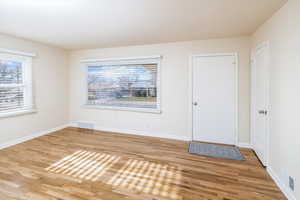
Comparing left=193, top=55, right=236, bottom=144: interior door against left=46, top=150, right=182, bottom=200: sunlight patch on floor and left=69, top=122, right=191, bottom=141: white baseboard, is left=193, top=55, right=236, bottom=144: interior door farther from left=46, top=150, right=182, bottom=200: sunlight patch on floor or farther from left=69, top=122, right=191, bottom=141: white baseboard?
left=46, top=150, right=182, bottom=200: sunlight patch on floor

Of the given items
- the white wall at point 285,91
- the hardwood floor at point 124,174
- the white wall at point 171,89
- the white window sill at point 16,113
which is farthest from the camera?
the white wall at point 171,89

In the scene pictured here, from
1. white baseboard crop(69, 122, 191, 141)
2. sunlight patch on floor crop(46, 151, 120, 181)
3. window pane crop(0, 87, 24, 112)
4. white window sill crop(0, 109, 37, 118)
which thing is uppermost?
window pane crop(0, 87, 24, 112)

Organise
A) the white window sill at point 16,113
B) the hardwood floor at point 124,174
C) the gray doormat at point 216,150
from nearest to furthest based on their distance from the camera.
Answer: the hardwood floor at point 124,174 → the gray doormat at point 216,150 → the white window sill at point 16,113

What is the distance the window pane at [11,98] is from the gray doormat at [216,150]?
160 inches

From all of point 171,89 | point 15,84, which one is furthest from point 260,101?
point 15,84

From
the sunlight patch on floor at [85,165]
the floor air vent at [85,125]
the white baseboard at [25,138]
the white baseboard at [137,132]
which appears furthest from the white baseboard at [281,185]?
the white baseboard at [25,138]

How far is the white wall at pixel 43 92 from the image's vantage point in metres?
3.49

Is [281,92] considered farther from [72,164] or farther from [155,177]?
[72,164]

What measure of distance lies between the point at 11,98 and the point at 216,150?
4656mm

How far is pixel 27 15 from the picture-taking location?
2436mm

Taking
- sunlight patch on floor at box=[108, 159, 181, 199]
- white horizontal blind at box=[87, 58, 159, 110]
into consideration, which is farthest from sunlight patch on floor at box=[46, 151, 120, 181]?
white horizontal blind at box=[87, 58, 159, 110]

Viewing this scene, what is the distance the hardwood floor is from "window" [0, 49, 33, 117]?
0.90m

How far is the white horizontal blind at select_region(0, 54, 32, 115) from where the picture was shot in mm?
3406

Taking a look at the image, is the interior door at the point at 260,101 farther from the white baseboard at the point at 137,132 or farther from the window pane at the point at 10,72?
the window pane at the point at 10,72
